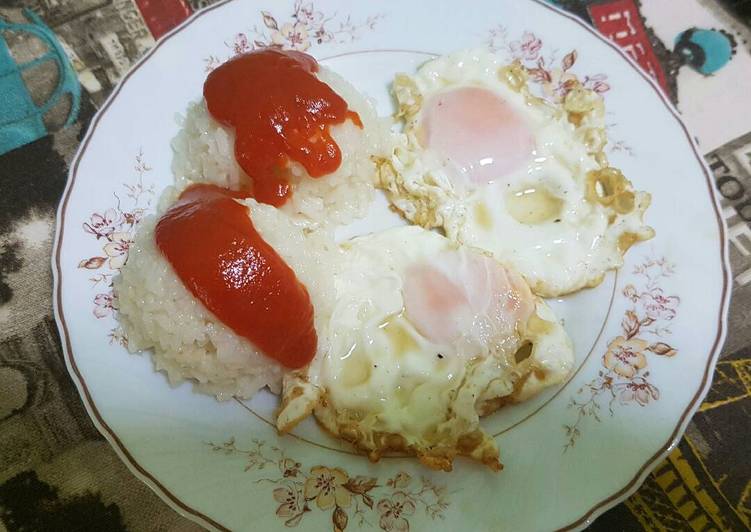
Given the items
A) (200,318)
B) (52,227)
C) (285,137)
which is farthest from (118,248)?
(285,137)

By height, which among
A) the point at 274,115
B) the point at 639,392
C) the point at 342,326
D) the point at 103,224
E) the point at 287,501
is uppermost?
the point at 274,115

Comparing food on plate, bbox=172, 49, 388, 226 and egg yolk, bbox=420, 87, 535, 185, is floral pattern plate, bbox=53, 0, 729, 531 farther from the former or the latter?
egg yolk, bbox=420, 87, 535, 185

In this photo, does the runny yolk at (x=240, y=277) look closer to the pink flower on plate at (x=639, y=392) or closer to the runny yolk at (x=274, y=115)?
the runny yolk at (x=274, y=115)

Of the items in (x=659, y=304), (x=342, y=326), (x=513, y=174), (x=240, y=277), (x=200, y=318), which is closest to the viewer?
(x=240, y=277)

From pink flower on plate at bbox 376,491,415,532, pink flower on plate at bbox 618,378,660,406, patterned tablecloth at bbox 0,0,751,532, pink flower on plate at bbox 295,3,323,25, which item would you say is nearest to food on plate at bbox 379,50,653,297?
pink flower on plate at bbox 618,378,660,406

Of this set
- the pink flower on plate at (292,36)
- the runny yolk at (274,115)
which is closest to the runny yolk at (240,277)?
the runny yolk at (274,115)

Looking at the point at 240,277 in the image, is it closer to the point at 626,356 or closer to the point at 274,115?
the point at 274,115
